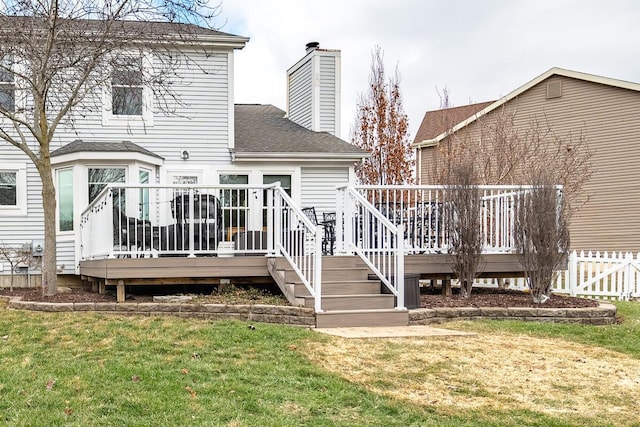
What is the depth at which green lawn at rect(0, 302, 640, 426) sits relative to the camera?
4801 mm

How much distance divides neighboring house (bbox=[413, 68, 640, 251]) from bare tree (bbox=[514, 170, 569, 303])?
36.1 ft

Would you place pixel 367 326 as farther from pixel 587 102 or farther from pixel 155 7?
pixel 587 102

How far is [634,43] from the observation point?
79.7 feet

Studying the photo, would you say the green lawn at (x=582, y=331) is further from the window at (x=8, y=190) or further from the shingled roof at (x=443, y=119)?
the shingled roof at (x=443, y=119)

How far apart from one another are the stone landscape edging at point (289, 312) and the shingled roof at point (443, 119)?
15042 millimetres

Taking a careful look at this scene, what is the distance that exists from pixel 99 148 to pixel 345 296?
622 centimetres

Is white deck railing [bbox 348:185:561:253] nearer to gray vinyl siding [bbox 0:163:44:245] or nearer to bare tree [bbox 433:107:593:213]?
gray vinyl siding [bbox 0:163:44:245]

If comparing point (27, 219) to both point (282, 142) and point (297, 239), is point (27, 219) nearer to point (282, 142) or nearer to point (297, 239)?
point (282, 142)

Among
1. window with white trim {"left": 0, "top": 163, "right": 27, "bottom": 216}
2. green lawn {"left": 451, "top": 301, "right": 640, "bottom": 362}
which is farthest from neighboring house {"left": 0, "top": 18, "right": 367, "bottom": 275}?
green lawn {"left": 451, "top": 301, "right": 640, "bottom": 362}

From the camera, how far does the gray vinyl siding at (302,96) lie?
52.4 ft

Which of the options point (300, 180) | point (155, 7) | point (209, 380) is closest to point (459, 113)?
point (300, 180)

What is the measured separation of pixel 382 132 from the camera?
79.8 ft

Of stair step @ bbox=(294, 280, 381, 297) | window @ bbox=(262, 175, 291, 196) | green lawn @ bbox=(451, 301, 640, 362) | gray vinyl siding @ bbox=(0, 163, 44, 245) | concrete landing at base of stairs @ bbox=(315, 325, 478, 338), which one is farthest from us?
window @ bbox=(262, 175, 291, 196)

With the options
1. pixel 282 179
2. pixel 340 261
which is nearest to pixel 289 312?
pixel 340 261
